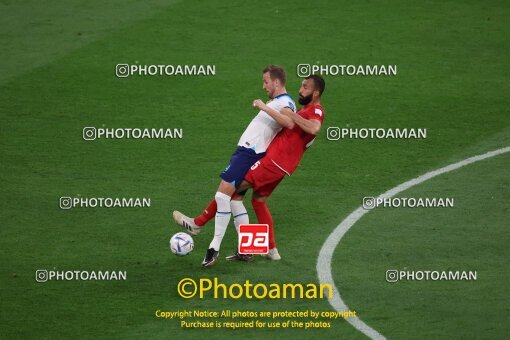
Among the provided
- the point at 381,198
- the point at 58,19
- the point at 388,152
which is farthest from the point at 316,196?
the point at 58,19

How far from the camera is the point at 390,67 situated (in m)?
19.3

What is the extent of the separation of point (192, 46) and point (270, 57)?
1.50m

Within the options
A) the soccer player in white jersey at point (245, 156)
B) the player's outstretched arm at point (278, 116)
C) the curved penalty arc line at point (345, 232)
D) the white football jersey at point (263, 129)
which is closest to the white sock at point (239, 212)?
the soccer player in white jersey at point (245, 156)

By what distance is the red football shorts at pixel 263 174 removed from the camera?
13.0 meters

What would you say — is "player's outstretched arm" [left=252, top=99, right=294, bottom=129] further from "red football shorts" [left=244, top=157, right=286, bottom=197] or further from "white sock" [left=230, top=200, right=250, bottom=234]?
"white sock" [left=230, top=200, right=250, bottom=234]

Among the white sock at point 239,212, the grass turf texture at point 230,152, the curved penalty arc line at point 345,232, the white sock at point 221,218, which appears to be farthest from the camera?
the white sock at point 239,212

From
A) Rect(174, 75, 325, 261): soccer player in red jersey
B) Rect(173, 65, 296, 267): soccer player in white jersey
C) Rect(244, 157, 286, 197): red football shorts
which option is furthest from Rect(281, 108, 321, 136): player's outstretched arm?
Rect(244, 157, 286, 197): red football shorts

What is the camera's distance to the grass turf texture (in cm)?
1212

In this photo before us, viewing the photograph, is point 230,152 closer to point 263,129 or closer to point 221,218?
point 263,129

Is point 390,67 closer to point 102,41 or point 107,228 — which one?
point 102,41

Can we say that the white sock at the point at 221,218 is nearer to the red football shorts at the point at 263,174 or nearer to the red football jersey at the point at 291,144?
the red football shorts at the point at 263,174

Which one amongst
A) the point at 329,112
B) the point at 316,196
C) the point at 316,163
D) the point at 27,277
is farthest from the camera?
the point at 329,112

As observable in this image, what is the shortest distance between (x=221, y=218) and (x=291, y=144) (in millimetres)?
1230

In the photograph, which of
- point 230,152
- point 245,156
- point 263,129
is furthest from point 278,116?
point 230,152
